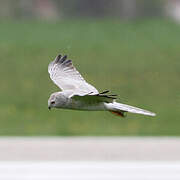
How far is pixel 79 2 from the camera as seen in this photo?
95.2ft

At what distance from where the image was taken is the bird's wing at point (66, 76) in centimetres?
351

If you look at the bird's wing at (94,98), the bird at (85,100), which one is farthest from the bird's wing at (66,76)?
the bird's wing at (94,98)

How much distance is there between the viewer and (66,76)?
379cm

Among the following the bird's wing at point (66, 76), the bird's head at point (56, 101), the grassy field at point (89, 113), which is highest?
the grassy field at point (89, 113)

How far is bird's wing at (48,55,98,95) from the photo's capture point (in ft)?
11.5

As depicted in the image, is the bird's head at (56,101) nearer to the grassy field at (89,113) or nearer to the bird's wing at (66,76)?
the bird's wing at (66,76)

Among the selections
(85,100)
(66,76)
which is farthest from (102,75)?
(85,100)

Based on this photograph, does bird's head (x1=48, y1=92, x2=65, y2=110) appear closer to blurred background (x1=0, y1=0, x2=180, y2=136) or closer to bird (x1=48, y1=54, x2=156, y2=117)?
bird (x1=48, y1=54, x2=156, y2=117)

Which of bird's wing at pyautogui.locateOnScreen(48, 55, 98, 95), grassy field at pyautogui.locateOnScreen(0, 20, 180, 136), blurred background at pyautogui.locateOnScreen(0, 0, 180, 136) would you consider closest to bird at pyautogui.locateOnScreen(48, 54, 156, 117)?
bird's wing at pyautogui.locateOnScreen(48, 55, 98, 95)

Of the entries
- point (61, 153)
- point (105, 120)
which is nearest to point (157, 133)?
point (105, 120)

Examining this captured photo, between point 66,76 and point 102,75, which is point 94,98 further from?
point 102,75

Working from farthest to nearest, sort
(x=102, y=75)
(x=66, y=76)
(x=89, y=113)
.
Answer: (x=89, y=113), (x=102, y=75), (x=66, y=76)
